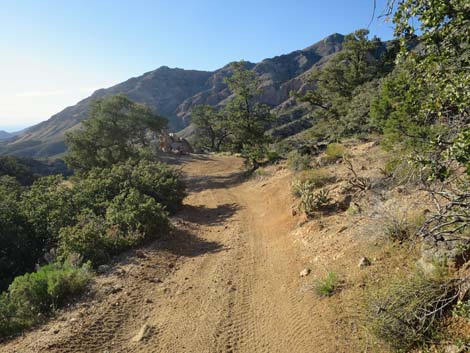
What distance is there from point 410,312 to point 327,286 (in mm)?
1763

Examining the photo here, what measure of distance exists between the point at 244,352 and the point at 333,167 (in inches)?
402

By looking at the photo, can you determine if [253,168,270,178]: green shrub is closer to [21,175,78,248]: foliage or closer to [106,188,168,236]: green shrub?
[106,188,168,236]: green shrub

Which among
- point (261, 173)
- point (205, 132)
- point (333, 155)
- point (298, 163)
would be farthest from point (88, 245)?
point (205, 132)

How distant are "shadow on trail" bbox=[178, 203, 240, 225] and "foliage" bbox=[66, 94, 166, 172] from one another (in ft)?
30.6

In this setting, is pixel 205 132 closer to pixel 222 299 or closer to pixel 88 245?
pixel 88 245

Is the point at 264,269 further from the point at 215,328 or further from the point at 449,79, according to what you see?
the point at 449,79

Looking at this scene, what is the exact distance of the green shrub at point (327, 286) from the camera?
5557 millimetres

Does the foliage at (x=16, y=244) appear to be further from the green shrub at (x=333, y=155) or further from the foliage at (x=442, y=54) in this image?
the green shrub at (x=333, y=155)

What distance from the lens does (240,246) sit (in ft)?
29.9

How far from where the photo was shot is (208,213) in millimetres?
13578

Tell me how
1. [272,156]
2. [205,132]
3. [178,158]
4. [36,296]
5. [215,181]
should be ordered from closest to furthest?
1. [36,296]
2. [272,156]
3. [215,181]
4. [178,158]
5. [205,132]

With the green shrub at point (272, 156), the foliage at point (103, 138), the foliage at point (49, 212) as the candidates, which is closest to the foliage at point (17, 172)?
the foliage at point (103, 138)

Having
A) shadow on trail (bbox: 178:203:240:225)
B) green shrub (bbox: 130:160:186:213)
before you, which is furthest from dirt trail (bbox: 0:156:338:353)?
A: green shrub (bbox: 130:160:186:213)

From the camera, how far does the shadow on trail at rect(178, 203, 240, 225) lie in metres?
12.4
